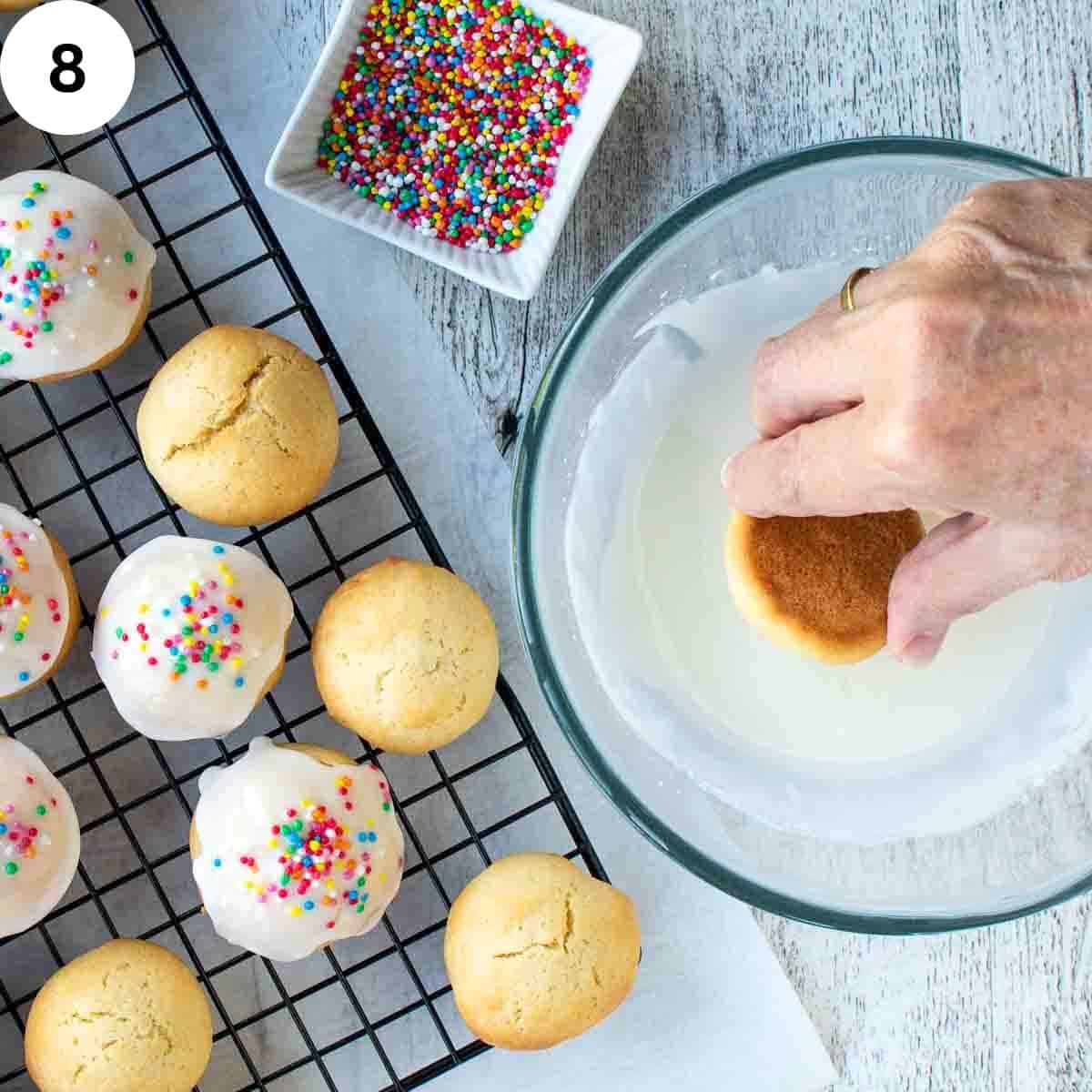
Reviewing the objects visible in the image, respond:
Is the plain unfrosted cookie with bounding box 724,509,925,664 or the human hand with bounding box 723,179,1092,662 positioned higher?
the human hand with bounding box 723,179,1092,662

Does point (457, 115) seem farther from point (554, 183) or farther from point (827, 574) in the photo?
point (827, 574)

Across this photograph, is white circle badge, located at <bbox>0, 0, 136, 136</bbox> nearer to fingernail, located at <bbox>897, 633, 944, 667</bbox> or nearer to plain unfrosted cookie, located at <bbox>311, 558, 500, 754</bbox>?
plain unfrosted cookie, located at <bbox>311, 558, 500, 754</bbox>

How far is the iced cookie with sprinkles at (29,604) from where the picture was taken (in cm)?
102

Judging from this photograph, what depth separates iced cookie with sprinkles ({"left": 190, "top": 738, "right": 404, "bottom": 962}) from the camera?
3.32ft

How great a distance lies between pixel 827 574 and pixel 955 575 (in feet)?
0.78

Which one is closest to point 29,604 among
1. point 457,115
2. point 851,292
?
point 457,115

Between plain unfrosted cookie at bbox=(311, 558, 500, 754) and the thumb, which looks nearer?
the thumb

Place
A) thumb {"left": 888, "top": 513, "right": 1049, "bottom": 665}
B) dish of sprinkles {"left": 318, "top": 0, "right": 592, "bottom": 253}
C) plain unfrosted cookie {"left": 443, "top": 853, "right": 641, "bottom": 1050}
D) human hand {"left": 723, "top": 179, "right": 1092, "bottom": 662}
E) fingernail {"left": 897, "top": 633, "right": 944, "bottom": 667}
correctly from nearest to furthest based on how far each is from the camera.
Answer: human hand {"left": 723, "top": 179, "right": 1092, "bottom": 662}, thumb {"left": 888, "top": 513, "right": 1049, "bottom": 665}, fingernail {"left": 897, "top": 633, "right": 944, "bottom": 667}, plain unfrosted cookie {"left": 443, "top": 853, "right": 641, "bottom": 1050}, dish of sprinkles {"left": 318, "top": 0, "right": 592, "bottom": 253}

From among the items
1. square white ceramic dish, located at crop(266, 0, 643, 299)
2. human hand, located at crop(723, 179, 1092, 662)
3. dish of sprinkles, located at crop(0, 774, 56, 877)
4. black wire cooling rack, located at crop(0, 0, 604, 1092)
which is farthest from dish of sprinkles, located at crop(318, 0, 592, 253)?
dish of sprinkles, located at crop(0, 774, 56, 877)

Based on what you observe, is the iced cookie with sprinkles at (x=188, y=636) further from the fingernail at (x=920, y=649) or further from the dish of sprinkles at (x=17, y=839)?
the fingernail at (x=920, y=649)

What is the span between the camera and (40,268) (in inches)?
39.8

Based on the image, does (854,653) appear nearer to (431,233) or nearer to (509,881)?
(509,881)

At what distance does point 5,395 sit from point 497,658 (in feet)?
1.62

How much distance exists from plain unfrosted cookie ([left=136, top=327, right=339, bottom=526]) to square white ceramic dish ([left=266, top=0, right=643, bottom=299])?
6.3 inches
